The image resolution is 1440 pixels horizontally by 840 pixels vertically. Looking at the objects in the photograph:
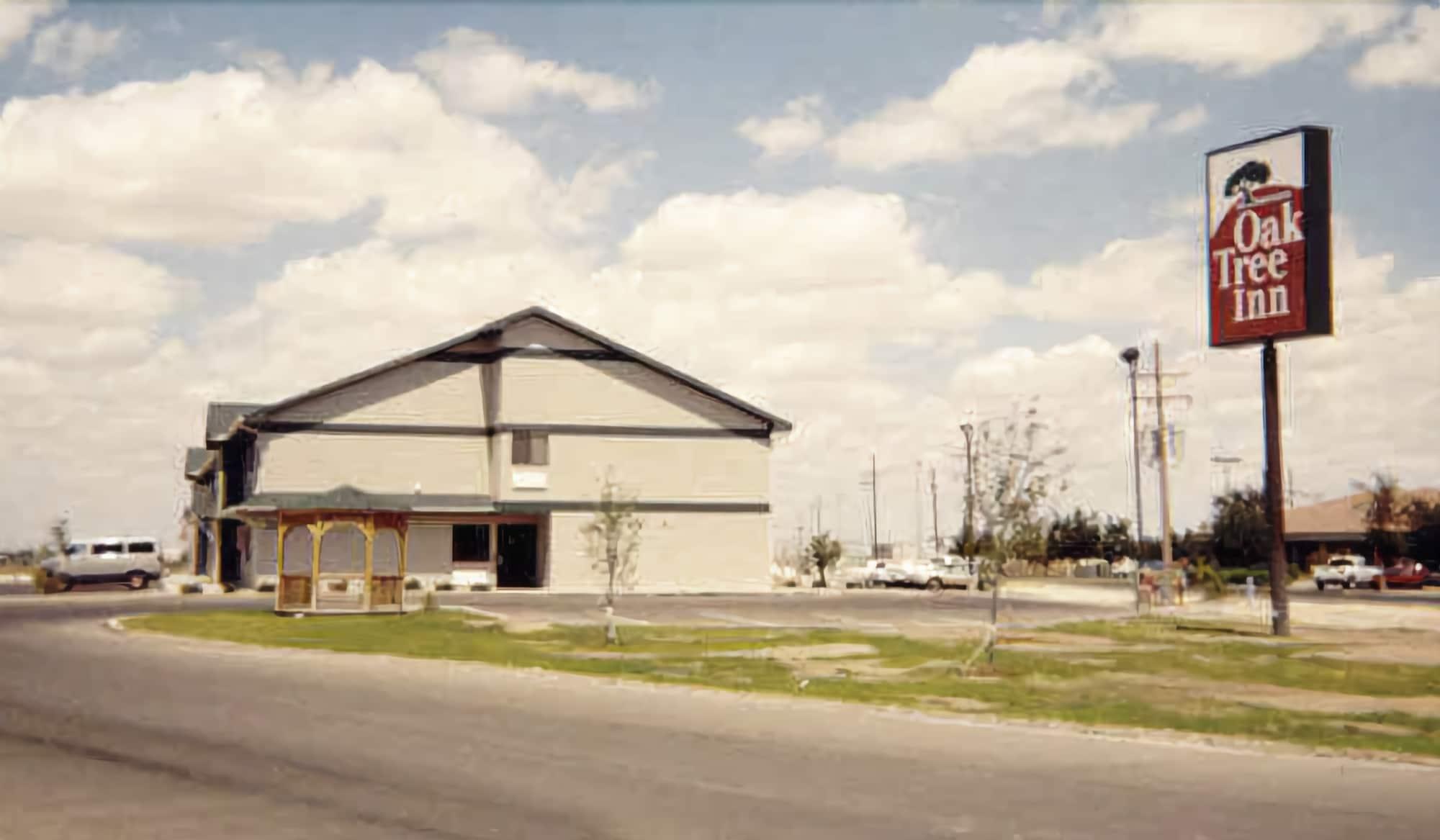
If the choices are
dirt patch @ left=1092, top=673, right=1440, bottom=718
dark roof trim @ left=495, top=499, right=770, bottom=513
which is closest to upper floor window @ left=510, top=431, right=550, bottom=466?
dark roof trim @ left=495, top=499, right=770, bottom=513

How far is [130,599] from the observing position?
154ft

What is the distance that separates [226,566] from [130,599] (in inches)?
879

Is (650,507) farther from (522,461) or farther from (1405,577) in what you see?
(1405,577)

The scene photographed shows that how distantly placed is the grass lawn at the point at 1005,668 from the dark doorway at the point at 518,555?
921 inches

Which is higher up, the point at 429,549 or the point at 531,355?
the point at 531,355

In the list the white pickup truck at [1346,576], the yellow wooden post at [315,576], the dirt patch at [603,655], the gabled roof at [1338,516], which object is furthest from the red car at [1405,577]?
the dirt patch at [603,655]

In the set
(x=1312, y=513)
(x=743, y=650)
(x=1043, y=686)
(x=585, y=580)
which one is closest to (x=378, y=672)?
(x=743, y=650)

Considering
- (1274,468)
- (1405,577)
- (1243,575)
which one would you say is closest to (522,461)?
(1274,468)

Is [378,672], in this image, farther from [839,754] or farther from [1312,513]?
[1312,513]

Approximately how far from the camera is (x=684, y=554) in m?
61.3

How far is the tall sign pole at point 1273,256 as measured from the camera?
35469mm

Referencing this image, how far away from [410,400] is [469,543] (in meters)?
6.84

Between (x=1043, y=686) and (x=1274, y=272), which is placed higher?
(x=1274, y=272)

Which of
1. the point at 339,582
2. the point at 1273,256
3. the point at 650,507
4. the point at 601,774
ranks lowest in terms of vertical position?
Answer: the point at 601,774
